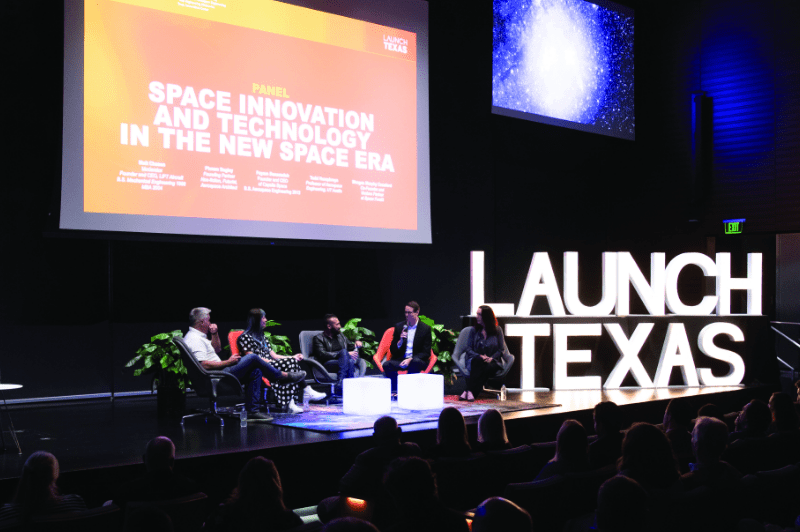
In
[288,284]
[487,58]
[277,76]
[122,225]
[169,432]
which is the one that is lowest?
[169,432]

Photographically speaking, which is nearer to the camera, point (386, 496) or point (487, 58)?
point (386, 496)

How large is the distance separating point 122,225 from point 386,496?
4245 mm

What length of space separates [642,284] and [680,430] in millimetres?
4554

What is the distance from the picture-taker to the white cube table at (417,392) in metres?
6.43

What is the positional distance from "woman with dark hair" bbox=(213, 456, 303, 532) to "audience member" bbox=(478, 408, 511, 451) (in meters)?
1.44

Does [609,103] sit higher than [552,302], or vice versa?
[609,103]

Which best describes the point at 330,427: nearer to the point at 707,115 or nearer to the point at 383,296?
the point at 383,296

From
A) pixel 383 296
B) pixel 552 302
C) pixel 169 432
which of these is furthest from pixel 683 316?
pixel 169 432

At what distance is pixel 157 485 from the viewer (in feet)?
9.71

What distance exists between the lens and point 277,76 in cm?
750

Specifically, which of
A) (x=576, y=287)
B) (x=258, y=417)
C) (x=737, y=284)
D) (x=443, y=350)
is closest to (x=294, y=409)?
(x=258, y=417)

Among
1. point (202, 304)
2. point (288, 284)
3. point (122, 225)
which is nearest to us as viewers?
point (122, 225)

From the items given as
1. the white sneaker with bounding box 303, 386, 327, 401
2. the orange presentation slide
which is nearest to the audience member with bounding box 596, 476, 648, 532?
the white sneaker with bounding box 303, 386, 327, 401

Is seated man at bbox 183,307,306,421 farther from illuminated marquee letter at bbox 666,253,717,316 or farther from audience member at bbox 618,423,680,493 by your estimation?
illuminated marquee letter at bbox 666,253,717,316
